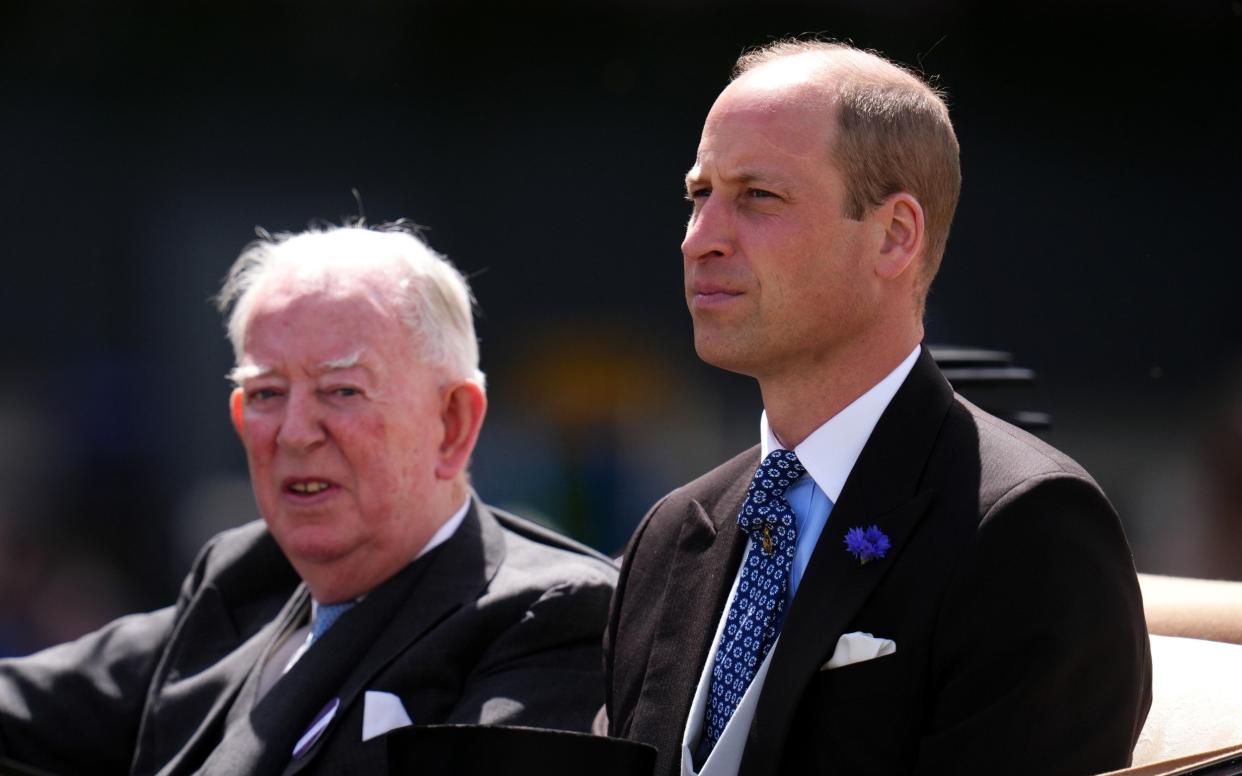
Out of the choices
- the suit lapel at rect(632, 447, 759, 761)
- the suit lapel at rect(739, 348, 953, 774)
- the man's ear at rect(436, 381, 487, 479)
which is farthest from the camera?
the man's ear at rect(436, 381, 487, 479)

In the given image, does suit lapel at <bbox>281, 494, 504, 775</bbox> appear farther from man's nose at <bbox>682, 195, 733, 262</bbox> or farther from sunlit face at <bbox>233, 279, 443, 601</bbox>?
man's nose at <bbox>682, 195, 733, 262</bbox>

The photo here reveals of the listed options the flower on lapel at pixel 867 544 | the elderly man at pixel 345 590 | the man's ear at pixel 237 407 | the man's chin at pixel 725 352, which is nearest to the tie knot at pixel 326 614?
the elderly man at pixel 345 590

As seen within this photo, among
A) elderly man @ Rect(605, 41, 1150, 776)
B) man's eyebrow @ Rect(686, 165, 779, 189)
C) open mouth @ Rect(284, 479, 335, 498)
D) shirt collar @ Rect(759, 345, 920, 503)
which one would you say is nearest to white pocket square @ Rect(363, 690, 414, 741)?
open mouth @ Rect(284, 479, 335, 498)

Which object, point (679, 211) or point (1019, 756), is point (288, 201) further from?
point (1019, 756)

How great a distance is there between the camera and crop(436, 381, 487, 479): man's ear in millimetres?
2627

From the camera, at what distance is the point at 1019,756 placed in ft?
4.69

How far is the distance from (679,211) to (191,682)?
2.08m

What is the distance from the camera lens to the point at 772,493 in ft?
5.80

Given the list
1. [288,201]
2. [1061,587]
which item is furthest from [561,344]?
[1061,587]

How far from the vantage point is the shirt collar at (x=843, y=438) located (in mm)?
1718

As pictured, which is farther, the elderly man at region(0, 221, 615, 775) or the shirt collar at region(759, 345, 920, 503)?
the elderly man at region(0, 221, 615, 775)

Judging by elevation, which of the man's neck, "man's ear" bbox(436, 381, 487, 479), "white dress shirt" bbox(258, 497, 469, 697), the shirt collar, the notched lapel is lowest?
"white dress shirt" bbox(258, 497, 469, 697)

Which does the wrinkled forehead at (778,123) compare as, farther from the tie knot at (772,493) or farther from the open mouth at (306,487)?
the open mouth at (306,487)

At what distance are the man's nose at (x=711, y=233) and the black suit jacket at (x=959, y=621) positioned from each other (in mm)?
288
